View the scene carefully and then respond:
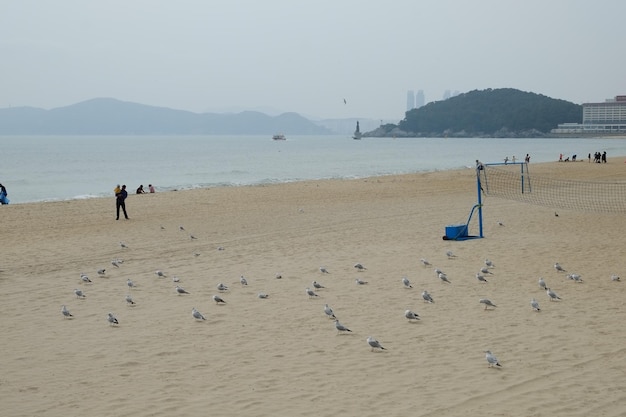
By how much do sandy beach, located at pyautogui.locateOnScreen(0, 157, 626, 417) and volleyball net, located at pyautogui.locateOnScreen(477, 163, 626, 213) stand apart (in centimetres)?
389

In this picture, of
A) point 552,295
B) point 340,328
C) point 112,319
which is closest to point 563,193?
point 552,295

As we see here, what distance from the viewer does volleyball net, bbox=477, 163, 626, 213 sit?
2412 cm

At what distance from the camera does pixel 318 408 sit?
675 centimetres

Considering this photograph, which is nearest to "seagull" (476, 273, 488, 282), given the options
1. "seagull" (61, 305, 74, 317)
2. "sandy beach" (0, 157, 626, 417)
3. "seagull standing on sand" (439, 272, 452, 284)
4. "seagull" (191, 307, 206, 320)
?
"sandy beach" (0, 157, 626, 417)

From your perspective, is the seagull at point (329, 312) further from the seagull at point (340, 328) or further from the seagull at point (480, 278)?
the seagull at point (480, 278)

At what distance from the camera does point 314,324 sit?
9.81 m

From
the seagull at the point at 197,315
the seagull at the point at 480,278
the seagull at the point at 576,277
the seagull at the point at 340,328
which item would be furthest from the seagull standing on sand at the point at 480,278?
the seagull at the point at 197,315

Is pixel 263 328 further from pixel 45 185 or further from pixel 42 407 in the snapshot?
pixel 45 185

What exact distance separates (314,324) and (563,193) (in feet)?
74.2

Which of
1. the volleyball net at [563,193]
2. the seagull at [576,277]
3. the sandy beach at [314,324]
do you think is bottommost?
the sandy beach at [314,324]

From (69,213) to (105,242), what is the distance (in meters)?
8.74

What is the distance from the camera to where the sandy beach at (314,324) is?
704 centimetres

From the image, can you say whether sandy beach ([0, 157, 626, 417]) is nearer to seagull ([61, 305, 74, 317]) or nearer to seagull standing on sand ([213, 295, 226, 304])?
seagull standing on sand ([213, 295, 226, 304])

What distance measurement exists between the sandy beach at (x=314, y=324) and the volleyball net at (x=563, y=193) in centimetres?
389
